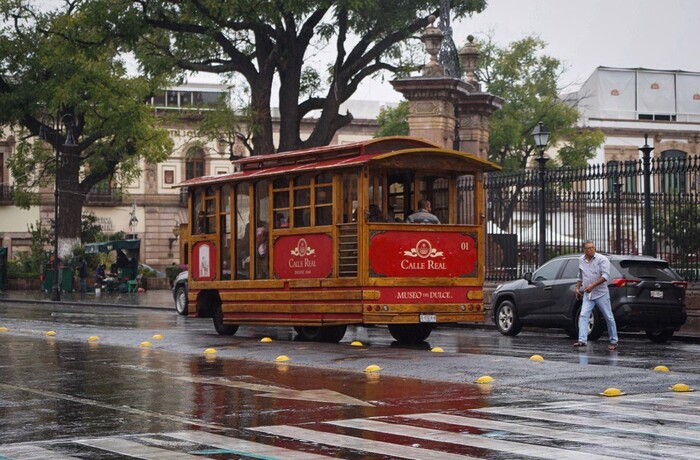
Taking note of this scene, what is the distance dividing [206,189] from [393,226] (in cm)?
510

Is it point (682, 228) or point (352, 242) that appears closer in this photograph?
point (352, 242)

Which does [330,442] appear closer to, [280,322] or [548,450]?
[548,450]

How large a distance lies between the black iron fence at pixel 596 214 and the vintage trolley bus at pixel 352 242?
649cm

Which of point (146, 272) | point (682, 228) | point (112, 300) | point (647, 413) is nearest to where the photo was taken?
point (647, 413)

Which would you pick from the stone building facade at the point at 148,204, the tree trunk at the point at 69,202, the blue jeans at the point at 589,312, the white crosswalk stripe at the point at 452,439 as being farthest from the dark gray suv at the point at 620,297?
the stone building facade at the point at 148,204

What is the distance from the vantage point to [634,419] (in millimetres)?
11367

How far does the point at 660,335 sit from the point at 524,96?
1858 inches

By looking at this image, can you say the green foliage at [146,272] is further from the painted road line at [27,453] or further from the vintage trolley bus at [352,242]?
the painted road line at [27,453]

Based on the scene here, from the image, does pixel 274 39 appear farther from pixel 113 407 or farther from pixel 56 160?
pixel 113 407

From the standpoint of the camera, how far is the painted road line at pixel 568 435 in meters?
9.48

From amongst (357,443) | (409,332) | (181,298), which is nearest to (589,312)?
(409,332)

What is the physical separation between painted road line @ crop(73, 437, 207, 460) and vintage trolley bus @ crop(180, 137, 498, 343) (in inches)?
422

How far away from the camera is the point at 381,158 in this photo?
20.9 m

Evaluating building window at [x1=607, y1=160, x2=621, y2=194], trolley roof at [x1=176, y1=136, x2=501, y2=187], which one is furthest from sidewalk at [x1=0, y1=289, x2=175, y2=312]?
trolley roof at [x1=176, y1=136, x2=501, y2=187]
